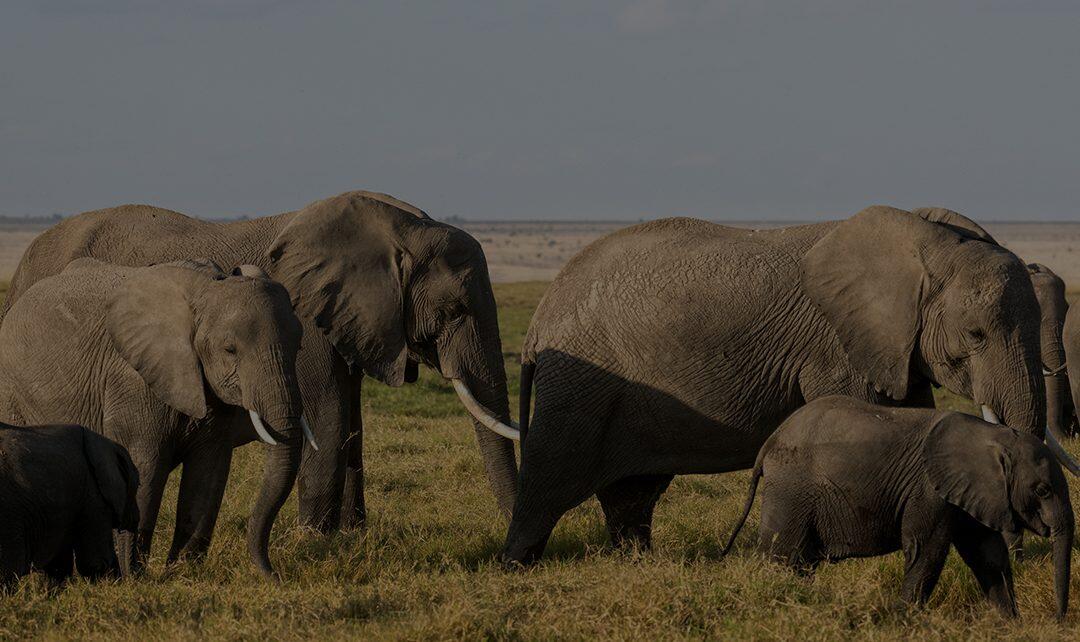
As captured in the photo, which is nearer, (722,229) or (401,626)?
(401,626)

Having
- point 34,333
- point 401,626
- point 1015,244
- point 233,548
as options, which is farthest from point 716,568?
point 1015,244

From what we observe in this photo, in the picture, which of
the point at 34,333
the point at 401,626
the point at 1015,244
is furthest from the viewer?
the point at 1015,244

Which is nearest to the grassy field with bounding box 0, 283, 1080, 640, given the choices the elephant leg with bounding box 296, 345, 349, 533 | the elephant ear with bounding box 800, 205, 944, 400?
the elephant leg with bounding box 296, 345, 349, 533

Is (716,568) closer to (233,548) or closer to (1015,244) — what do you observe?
(233,548)

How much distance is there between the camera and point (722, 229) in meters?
8.27

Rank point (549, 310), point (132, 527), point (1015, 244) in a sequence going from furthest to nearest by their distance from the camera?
1. point (1015, 244)
2. point (549, 310)
3. point (132, 527)

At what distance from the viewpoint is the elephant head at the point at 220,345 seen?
7.16 metres

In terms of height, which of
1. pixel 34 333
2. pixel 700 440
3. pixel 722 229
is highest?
pixel 722 229

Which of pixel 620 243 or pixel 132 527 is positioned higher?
pixel 620 243

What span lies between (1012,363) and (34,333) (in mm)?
4880

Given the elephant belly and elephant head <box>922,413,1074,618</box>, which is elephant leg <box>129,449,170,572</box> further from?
elephant head <box>922,413,1074,618</box>

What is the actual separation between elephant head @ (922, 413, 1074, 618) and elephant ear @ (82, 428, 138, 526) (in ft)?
11.8

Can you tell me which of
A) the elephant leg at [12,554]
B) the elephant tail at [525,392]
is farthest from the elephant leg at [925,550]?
the elephant leg at [12,554]

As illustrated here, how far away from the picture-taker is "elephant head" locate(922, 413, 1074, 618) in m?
6.56
